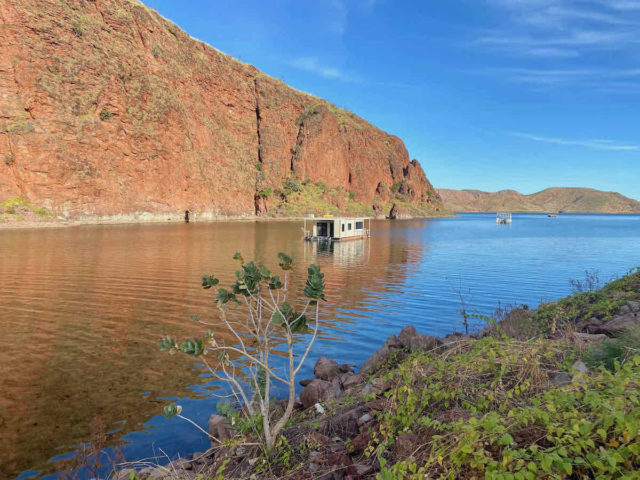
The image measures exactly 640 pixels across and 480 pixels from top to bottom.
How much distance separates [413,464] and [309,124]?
389 ft

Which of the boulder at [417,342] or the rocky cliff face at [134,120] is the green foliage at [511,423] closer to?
the boulder at [417,342]

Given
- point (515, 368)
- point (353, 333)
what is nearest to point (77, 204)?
point (353, 333)

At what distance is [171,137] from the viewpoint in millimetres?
76375

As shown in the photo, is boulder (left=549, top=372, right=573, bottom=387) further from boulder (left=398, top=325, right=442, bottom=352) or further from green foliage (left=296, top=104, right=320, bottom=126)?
green foliage (left=296, top=104, right=320, bottom=126)

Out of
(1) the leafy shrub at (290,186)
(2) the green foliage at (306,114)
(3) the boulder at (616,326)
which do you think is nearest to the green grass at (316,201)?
(1) the leafy shrub at (290,186)

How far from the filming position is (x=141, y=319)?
13.2m

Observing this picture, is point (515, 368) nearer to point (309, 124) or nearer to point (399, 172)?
point (309, 124)

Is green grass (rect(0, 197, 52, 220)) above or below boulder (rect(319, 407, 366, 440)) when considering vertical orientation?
Result: above

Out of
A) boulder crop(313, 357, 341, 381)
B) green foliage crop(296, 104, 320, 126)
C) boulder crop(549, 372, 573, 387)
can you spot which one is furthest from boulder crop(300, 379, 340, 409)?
green foliage crop(296, 104, 320, 126)

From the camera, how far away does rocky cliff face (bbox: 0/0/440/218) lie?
5669cm

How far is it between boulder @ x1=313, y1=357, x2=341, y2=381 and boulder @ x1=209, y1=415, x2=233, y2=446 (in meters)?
2.81

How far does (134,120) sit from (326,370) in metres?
74.8

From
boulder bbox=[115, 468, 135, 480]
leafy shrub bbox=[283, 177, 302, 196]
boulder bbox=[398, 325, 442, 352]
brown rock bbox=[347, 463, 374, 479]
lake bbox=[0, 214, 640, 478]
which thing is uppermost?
leafy shrub bbox=[283, 177, 302, 196]

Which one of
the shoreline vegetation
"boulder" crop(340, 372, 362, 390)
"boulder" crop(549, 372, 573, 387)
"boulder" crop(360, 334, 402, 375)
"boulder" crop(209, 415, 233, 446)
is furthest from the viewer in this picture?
"boulder" crop(360, 334, 402, 375)
